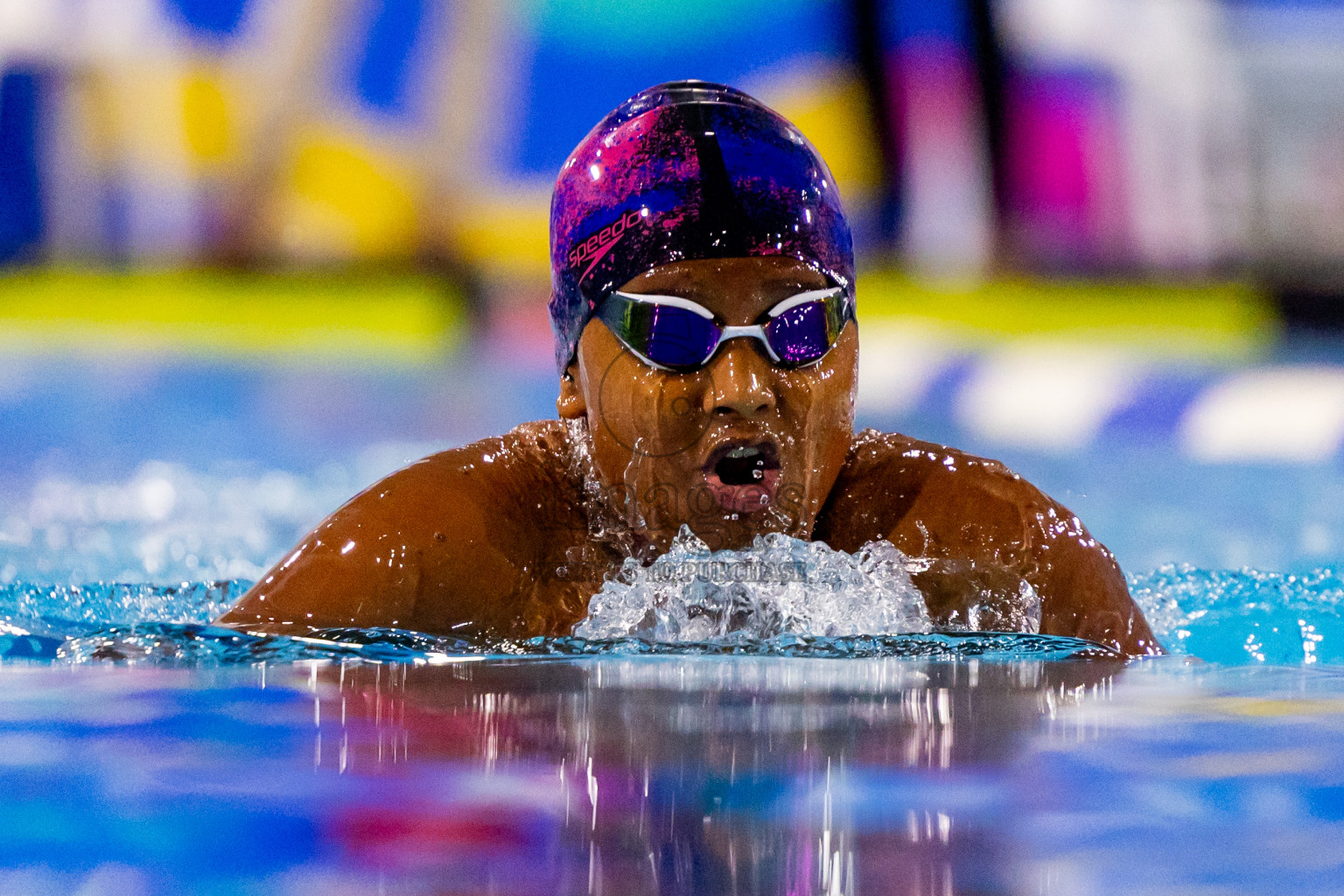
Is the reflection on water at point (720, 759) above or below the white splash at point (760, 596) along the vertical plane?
below

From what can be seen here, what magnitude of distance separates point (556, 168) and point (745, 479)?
7.89 meters

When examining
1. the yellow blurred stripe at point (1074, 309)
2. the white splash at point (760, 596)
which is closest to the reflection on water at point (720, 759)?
the white splash at point (760, 596)

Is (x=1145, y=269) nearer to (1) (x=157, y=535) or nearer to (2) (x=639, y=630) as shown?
(1) (x=157, y=535)

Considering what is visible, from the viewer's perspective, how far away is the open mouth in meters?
2.09

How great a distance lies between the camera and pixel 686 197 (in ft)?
7.02

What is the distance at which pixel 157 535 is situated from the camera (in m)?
4.39

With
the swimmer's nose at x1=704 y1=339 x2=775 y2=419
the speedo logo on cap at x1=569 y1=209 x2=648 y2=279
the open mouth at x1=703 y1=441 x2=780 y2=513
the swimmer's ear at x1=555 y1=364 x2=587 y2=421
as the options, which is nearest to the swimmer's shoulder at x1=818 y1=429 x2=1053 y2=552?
the open mouth at x1=703 y1=441 x2=780 y2=513

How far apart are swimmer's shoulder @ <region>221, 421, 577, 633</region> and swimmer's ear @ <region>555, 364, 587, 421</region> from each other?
14 cm

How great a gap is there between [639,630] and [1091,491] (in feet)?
12.2

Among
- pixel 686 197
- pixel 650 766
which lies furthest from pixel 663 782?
pixel 686 197

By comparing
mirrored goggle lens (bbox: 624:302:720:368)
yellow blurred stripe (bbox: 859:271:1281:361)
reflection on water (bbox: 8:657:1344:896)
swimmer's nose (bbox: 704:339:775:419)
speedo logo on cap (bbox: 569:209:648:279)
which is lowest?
reflection on water (bbox: 8:657:1344:896)

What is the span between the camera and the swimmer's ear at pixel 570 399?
2.33m

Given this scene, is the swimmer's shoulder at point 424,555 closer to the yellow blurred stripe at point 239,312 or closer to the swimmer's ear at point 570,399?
the swimmer's ear at point 570,399

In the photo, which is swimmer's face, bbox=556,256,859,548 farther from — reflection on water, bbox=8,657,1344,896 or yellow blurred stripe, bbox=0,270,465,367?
yellow blurred stripe, bbox=0,270,465,367
